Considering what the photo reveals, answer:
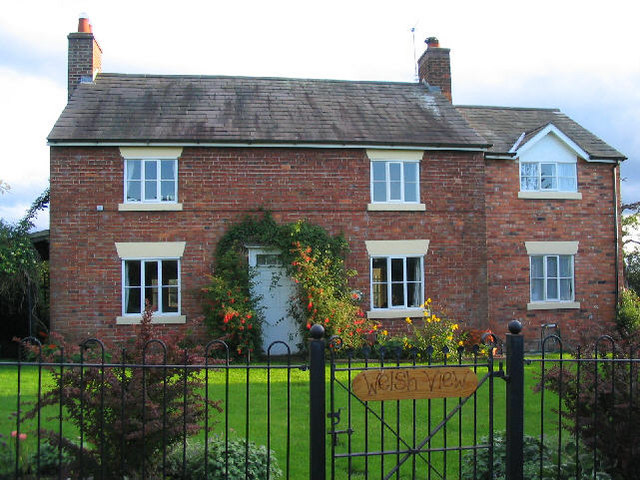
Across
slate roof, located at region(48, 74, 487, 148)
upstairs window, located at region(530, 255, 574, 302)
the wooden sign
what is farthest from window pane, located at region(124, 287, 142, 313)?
the wooden sign

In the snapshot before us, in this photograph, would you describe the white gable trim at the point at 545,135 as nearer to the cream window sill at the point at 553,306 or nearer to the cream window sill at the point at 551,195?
the cream window sill at the point at 551,195

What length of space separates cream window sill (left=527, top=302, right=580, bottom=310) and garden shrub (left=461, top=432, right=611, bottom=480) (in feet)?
36.2

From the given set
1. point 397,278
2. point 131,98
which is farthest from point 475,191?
point 131,98

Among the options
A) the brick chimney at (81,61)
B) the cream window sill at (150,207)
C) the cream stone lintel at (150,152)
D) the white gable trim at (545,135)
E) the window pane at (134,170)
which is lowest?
the cream window sill at (150,207)

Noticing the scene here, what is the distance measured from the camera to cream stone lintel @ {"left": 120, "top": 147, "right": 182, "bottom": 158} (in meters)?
14.5

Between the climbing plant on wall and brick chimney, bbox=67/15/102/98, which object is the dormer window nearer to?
the climbing plant on wall

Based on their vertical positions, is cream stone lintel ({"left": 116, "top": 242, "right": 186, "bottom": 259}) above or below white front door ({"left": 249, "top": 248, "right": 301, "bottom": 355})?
above

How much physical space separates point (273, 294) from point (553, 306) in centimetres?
771

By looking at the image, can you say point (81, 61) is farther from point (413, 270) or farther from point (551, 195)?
point (551, 195)

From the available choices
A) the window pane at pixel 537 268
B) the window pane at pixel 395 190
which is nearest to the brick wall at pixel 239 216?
the window pane at pixel 395 190

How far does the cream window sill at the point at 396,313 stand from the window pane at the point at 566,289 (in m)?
4.60

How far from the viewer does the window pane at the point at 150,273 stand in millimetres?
14587

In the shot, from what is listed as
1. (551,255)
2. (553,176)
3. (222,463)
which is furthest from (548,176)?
(222,463)

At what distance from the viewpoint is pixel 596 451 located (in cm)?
559
